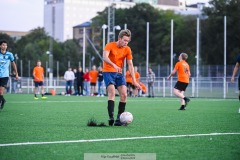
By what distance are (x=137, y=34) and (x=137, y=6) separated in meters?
6.38

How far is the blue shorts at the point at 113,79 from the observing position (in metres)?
11.4

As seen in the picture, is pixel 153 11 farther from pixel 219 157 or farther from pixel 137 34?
pixel 219 157

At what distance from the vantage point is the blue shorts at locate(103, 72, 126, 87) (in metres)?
11.4

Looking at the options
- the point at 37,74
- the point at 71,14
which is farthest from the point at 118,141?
the point at 71,14

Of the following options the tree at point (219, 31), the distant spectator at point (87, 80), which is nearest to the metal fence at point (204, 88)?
the distant spectator at point (87, 80)

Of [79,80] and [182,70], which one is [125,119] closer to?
[182,70]

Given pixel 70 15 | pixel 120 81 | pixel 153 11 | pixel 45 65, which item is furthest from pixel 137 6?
pixel 120 81

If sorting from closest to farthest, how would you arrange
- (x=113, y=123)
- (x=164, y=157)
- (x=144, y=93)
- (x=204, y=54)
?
1. (x=164, y=157)
2. (x=113, y=123)
3. (x=144, y=93)
4. (x=204, y=54)

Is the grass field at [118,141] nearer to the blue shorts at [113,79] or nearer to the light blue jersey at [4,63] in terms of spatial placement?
the blue shorts at [113,79]

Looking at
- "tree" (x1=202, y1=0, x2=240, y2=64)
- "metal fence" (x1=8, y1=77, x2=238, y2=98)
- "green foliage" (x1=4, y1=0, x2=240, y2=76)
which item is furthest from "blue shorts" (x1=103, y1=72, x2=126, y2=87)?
"green foliage" (x1=4, y1=0, x2=240, y2=76)

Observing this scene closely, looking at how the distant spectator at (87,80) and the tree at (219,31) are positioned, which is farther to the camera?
the tree at (219,31)

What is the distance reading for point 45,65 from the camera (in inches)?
3615

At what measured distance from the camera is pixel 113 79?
11477 mm

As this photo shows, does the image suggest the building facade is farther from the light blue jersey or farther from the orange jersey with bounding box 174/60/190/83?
the light blue jersey
